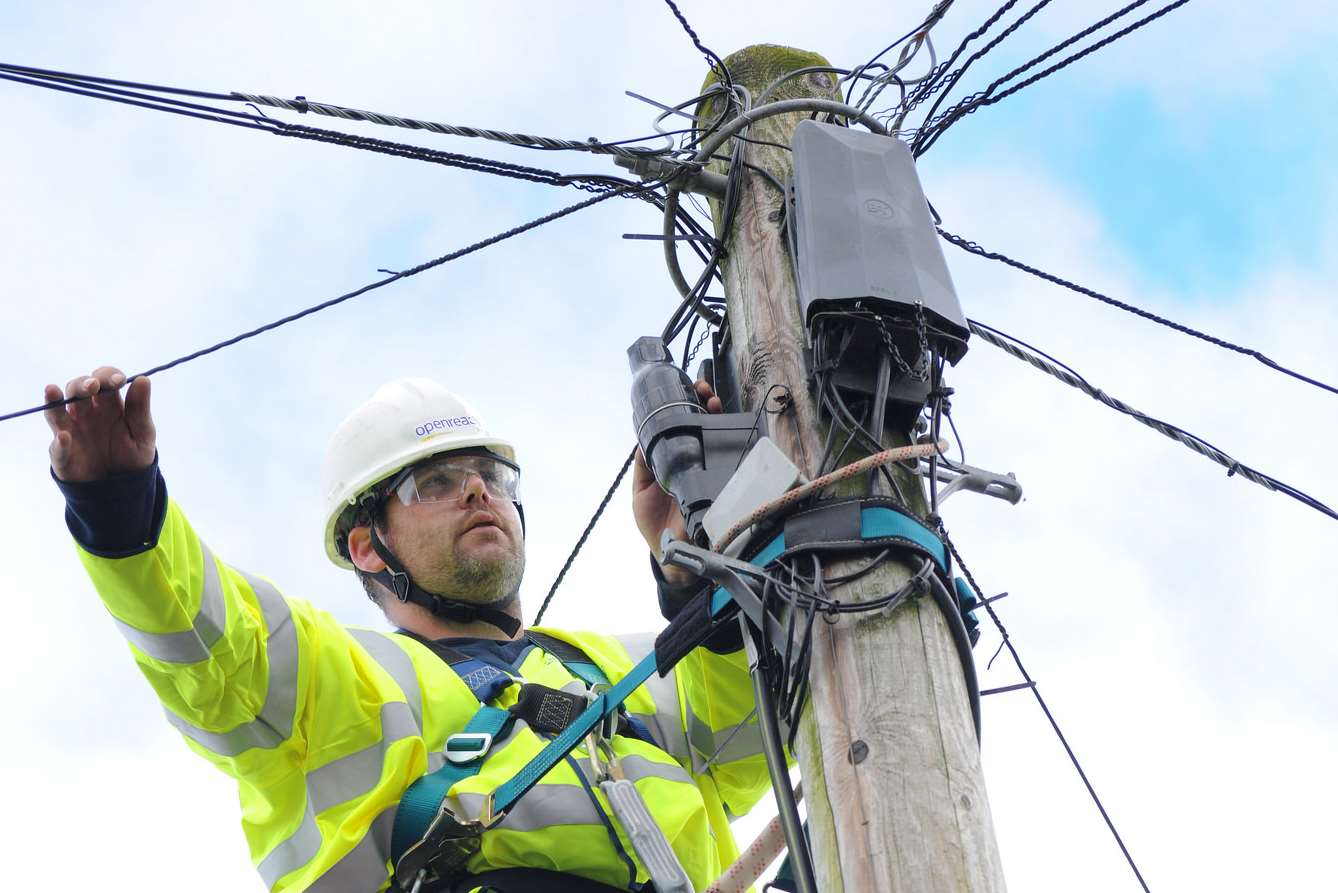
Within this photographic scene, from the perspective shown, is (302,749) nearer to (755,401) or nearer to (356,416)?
(755,401)

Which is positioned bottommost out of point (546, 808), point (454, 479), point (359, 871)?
point (359, 871)

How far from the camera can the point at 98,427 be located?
324 centimetres

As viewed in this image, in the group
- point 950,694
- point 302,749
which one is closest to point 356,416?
point 302,749

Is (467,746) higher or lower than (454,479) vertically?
lower

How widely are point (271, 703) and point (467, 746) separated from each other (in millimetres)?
505

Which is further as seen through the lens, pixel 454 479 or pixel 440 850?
pixel 454 479

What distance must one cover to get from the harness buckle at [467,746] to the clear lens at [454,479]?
4.66 feet

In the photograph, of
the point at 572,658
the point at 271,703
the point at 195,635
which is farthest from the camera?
the point at 572,658

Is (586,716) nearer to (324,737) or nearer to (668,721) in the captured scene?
(324,737)

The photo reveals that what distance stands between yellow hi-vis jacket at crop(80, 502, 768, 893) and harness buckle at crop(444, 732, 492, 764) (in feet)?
0.13

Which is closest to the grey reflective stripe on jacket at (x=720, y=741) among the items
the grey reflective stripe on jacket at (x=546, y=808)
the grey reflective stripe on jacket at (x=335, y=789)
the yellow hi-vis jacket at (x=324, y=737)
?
the yellow hi-vis jacket at (x=324, y=737)

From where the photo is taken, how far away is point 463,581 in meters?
4.89

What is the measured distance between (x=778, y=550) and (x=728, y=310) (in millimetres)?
964

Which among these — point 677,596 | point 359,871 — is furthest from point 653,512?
point 359,871
